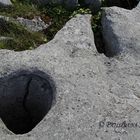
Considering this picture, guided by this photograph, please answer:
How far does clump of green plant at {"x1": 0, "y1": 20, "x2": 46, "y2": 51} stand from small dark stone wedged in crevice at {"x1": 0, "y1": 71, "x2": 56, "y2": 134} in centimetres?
126

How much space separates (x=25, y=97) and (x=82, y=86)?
0.68 metres

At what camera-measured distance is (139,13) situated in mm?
6387

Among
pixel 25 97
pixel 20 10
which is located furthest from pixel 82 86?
pixel 20 10

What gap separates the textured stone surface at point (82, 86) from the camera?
4.68m

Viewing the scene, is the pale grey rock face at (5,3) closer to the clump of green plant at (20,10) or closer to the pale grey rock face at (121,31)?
the clump of green plant at (20,10)

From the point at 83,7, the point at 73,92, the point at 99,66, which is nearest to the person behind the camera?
the point at 73,92

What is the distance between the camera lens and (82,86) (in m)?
5.10

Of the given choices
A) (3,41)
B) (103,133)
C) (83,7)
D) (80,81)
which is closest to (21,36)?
(3,41)

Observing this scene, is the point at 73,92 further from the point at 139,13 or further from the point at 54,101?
the point at 139,13

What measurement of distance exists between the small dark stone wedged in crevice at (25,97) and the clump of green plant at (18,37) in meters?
1.26

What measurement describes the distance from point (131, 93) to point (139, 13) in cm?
163

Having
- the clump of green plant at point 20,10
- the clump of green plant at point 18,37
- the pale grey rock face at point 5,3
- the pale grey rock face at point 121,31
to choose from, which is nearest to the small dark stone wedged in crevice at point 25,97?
the pale grey rock face at point 121,31

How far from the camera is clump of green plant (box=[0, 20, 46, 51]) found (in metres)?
6.45

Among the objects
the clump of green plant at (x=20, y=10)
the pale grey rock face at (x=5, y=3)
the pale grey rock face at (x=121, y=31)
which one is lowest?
the clump of green plant at (x=20, y=10)
